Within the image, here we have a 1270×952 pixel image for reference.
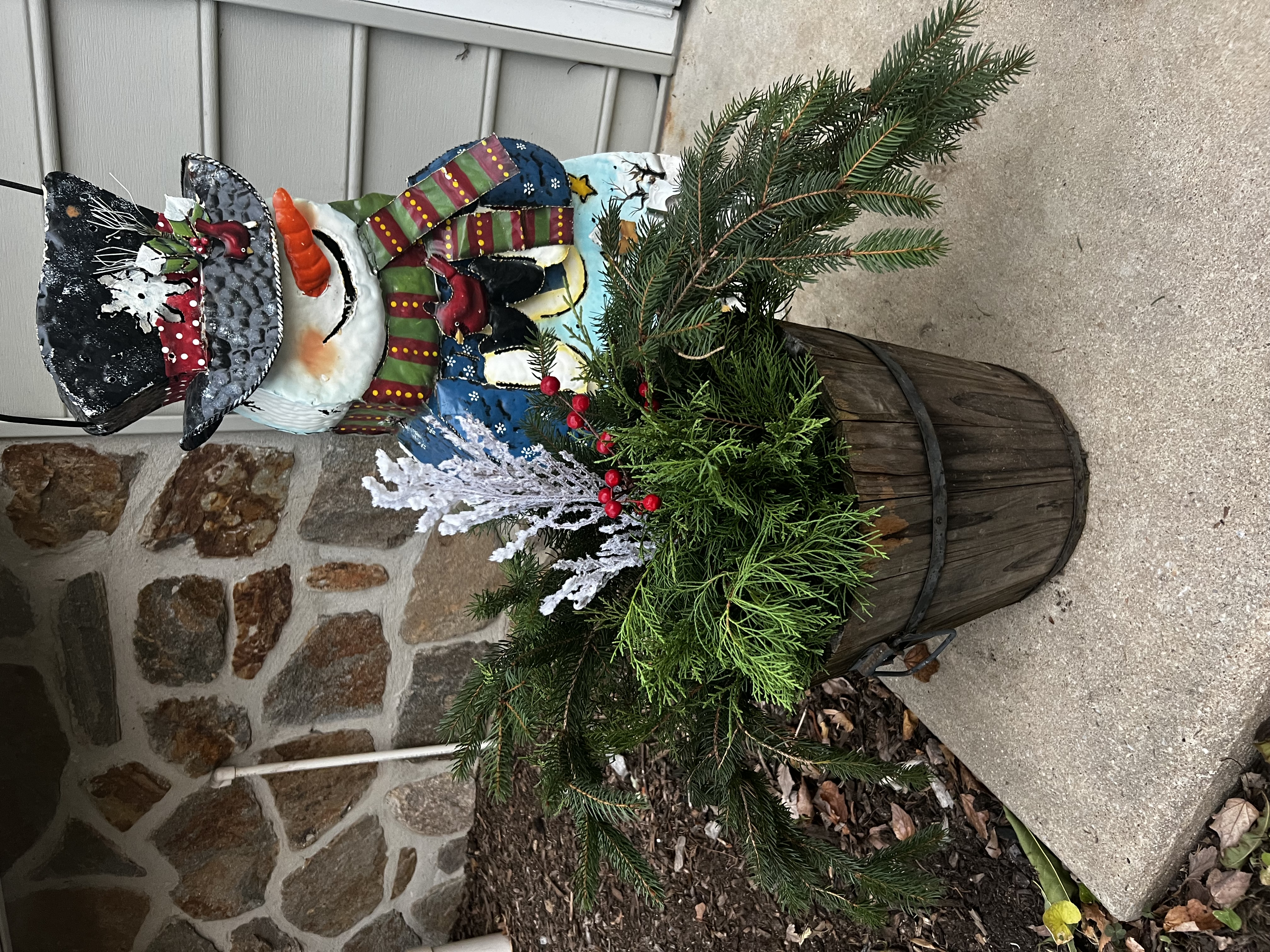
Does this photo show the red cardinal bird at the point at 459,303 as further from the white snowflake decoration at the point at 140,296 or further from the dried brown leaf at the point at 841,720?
the dried brown leaf at the point at 841,720

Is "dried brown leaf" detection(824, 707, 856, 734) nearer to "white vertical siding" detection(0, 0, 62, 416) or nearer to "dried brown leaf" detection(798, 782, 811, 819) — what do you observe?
"dried brown leaf" detection(798, 782, 811, 819)

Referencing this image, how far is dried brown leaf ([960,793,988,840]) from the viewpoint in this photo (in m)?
1.69

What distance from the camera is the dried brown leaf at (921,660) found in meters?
1.70

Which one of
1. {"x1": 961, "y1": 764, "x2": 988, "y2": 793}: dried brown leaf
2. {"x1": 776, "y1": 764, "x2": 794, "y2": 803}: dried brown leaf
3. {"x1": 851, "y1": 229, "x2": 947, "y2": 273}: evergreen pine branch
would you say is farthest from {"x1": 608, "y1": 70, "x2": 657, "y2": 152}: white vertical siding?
{"x1": 961, "y1": 764, "x2": 988, "y2": 793}: dried brown leaf

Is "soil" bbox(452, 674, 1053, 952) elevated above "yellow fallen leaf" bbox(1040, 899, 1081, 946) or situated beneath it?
situated beneath

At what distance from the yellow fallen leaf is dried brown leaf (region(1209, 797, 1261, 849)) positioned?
11.3 inches

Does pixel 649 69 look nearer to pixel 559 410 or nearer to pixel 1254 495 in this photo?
pixel 559 410

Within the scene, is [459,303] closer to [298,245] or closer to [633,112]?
[298,245]

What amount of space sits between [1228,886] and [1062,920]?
11.4 inches

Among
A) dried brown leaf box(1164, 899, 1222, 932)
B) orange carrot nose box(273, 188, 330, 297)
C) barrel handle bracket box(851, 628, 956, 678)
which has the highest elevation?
orange carrot nose box(273, 188, 330, 297)

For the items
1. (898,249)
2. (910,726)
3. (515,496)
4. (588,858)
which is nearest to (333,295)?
(515,496)

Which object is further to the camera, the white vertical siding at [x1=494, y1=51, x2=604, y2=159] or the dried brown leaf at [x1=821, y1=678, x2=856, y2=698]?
the white vertical siding at [x1=494, y1=51, x2=604, y2=159]

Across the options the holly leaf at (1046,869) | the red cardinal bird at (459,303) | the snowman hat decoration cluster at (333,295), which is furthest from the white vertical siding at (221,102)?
the holly leaf at (1046,869)

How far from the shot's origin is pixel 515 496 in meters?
1.03
